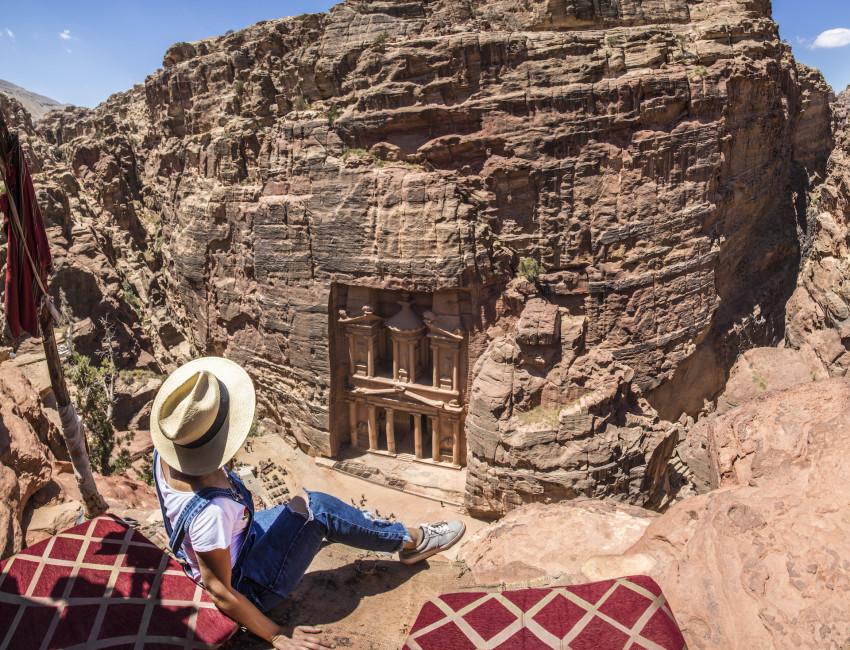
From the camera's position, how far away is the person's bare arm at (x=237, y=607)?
4852mm

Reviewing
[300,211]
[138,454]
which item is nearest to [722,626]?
[300,211]

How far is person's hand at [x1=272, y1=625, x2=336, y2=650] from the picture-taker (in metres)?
5.06

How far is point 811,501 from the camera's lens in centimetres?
515

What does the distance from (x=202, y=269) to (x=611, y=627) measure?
79.5 ft

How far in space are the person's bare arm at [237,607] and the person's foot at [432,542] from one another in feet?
6.29

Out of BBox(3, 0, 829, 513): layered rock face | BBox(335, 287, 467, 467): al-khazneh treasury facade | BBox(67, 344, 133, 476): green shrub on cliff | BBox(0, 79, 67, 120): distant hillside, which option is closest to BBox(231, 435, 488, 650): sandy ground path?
BBox(3, 0, 829, 513): layered rock face

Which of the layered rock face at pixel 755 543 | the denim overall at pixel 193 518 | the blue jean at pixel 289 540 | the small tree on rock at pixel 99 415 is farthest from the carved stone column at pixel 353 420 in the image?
the denim overall at pixel 193 518

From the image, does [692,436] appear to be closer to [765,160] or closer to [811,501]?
[765,160]

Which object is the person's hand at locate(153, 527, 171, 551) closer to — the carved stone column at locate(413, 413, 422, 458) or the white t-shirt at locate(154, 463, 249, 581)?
the white t-shirt at locate(154, 463, 249, 581)

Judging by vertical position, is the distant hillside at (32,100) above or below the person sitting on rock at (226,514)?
above

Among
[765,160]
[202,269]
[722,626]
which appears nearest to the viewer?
[722,626]

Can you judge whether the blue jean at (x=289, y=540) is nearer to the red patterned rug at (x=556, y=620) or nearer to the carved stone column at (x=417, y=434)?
the red patterned rug at (x=556, y=620)

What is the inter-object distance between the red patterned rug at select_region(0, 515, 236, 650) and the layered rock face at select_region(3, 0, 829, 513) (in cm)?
1304

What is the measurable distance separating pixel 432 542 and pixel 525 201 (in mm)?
14109
